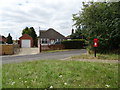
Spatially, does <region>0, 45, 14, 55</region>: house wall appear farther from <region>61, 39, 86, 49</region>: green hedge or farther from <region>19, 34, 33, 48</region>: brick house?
<region>19, 34, 33, 48</region>: brick house

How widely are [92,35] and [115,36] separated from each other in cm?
215

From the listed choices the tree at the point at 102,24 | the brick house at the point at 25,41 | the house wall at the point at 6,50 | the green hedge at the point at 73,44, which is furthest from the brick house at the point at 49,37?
the tree at the point at 102,24

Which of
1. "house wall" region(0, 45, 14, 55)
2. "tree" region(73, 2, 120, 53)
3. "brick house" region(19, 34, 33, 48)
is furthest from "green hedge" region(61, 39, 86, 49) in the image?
"brick house" region(19, 34, 33, 48)

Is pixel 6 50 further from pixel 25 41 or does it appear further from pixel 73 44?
pixel 25 41

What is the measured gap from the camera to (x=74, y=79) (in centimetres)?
386

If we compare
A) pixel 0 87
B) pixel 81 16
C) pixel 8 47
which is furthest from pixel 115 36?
pixel 8 47

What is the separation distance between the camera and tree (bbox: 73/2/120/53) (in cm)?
1036

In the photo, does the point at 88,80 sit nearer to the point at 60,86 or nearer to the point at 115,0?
the point at 60,86

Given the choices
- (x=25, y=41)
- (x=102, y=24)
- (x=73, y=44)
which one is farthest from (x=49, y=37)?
(x=102, y=24)

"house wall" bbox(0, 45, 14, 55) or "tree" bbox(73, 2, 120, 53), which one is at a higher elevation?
"tree" bbox(73, 2, 120, 53)

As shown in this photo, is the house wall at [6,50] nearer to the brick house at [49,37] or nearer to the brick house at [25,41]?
the brick house at [49,37]

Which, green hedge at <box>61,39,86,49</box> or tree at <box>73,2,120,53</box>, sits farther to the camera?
green hedge at <box>61,39,86,49</box>

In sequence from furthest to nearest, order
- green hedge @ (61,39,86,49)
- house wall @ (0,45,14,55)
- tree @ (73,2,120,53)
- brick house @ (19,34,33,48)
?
brick house @ (19,34,33,48)
green hedge @ (61,39,86,49)
house wall @ (0,45,14,55)
tree @ (73,2,120,53)

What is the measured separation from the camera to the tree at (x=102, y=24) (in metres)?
10.4
